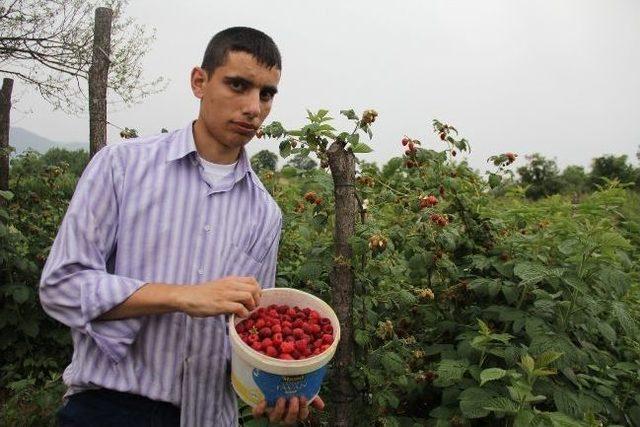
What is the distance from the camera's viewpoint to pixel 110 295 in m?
1.30

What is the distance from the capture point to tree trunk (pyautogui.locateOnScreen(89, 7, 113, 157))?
16.5 feet

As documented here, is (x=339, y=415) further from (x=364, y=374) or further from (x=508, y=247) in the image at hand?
(x=508, y=247)

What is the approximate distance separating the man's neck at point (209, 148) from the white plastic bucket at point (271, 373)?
1.82 feet

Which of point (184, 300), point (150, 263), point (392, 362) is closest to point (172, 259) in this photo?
point (150, 263)

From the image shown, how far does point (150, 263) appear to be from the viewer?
1.48 m

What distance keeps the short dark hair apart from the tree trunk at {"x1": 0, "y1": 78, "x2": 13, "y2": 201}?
14.0 feet

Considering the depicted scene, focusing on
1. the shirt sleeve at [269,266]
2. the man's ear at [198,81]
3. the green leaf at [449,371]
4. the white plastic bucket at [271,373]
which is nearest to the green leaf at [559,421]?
the green leaf at [449,371]

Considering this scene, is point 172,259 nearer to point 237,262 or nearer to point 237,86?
point 237,262

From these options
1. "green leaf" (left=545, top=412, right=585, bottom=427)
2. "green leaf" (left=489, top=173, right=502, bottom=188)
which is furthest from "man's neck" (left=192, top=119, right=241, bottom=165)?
"green leaf" (left=489, top=173, right=502, bottom=188)

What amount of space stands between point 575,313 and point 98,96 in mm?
4762

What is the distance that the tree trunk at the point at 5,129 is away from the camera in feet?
17.7

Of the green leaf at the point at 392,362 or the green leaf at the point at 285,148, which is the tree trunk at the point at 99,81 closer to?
the green leaf at the point at 285,148

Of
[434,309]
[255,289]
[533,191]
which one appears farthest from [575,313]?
[533,191]

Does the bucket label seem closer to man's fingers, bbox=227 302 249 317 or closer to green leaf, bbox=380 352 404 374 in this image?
man's fingers, bbox=227 302 249 317
